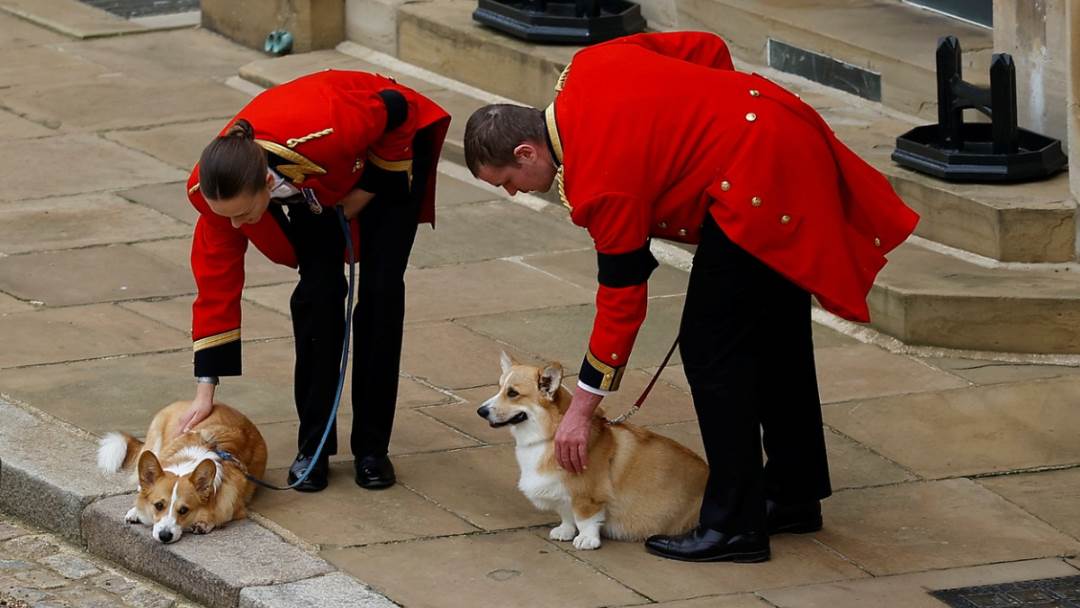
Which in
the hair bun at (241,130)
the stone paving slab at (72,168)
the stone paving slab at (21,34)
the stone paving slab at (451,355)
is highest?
the hair bun at (241,130)

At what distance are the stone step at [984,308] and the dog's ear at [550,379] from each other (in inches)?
103

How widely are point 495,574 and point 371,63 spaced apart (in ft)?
23.0

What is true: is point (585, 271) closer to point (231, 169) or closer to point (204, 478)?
point (204, 478)

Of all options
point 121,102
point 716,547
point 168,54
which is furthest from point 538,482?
point 168,54

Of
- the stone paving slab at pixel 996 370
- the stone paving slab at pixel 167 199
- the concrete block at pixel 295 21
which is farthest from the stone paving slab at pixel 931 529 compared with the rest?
the concrete block at pixel 295 21

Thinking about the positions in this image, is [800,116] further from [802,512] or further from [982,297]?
[982,297]

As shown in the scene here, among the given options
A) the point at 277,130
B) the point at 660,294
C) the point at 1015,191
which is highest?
the point at 277,130

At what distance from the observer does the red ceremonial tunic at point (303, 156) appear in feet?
18.9

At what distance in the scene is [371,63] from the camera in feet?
40.4

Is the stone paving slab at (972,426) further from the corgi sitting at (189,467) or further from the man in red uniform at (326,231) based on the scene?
the corgi sitting at (189,467)

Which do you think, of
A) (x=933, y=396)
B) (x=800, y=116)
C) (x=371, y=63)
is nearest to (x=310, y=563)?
(x=800, y=116)

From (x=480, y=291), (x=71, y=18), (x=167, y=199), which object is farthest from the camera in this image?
(x=71, y=18)

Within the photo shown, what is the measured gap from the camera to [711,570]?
19.2 ft

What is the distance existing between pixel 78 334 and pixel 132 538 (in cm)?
217
